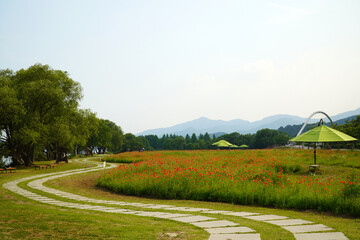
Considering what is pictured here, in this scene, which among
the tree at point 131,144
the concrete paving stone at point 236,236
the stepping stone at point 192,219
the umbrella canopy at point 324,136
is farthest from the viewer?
the tree at point 131,144

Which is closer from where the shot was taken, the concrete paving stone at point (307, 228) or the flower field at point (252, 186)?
the concrete paving stone at point (307, 228)

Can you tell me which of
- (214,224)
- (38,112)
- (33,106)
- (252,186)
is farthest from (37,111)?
(214,224)

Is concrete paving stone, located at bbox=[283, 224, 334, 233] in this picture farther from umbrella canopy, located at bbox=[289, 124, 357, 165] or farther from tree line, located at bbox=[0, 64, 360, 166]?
tree line, located at bbox=[0, 64, 360, 166]

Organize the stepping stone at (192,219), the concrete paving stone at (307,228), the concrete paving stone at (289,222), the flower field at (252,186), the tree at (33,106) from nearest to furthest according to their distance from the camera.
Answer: the concrete paving stone at (307,228)
the concrete paving stone at (289,222)
the stepping stone at (192,219)
the flower field at (252,186)
the tree at (33,106)

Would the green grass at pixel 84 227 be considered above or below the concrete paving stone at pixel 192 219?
above

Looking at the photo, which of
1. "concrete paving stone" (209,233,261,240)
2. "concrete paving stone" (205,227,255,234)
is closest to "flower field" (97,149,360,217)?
"concrete paving stone" (205,227,255,234)

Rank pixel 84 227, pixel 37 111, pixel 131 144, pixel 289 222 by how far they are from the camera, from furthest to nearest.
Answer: pixel 131 144 < pixel 37 111 < pixel 289 222 < pixel 84 227

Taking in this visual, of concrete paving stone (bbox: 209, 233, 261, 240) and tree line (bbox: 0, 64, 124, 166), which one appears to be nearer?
concrete paving stone (bbox: 209, 233, 261, 240)

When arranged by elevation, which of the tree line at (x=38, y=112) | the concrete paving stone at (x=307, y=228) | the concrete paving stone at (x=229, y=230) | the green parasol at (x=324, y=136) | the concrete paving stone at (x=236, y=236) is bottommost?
the concrete paving stone at (x=307, y=228)

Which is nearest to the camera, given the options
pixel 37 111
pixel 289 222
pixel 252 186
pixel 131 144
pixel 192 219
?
pixel 289 222

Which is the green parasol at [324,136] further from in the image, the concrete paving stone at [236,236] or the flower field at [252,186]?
the concrete paving stone at [236,236]

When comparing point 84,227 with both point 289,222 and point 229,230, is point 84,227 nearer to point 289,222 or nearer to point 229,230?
point 229,230

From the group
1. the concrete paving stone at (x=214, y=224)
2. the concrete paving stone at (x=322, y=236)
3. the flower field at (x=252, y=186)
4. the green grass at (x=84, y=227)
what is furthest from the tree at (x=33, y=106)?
the concrete paving stone at (x=322, y=236)

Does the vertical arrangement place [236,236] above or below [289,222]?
above
